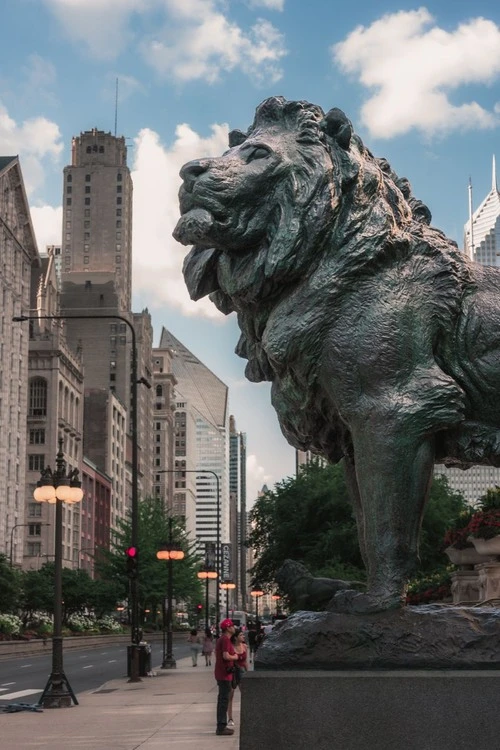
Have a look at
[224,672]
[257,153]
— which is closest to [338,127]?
[257,153]

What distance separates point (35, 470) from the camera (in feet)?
355

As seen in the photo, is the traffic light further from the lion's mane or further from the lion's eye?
the lion's eye

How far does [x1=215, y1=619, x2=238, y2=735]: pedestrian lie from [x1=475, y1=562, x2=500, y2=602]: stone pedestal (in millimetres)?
3820

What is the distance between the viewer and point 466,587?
608 inches

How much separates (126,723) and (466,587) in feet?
18.2

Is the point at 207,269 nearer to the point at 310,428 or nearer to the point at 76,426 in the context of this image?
the point at 310,428

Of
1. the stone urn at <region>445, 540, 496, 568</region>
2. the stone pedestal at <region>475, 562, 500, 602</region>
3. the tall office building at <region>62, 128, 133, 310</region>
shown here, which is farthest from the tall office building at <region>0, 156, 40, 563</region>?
the stone pedestal at <region>475, 562, 500, 602</region>

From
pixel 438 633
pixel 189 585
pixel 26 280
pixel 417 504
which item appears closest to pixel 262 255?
pixel 417 504

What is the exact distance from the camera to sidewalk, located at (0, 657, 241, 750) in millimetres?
11195

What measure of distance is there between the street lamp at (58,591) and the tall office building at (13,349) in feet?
226

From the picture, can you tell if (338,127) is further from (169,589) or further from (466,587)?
(169,589)

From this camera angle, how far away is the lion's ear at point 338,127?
4969 mm

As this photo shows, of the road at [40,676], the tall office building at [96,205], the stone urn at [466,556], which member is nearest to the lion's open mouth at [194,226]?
the stone urn at [466,556]

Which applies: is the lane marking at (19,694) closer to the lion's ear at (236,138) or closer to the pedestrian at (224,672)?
the pedestrian at (224,672)
